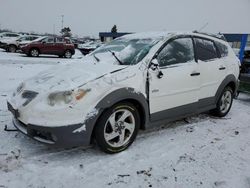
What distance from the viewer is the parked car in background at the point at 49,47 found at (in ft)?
63.5

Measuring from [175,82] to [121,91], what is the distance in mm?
1048

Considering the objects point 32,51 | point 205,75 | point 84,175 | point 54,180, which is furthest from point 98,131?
point 32,51

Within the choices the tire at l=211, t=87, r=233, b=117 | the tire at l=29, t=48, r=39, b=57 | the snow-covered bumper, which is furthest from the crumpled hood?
the tire at l=29, t=48, r=39, b=57

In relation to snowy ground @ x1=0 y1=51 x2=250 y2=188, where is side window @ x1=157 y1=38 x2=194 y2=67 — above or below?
above

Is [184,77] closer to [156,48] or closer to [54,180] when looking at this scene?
[156,48]

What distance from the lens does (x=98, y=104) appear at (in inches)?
127

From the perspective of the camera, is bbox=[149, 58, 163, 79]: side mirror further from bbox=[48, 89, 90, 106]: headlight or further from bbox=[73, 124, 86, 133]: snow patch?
bbox=[73, 124, 86, 133]: snow patch

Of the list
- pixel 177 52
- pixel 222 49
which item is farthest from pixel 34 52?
pixel 177 52

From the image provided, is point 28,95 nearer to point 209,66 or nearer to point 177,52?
point 177,52

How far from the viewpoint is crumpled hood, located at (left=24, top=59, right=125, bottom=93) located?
3304mm

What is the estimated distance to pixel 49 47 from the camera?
20016 millimetres

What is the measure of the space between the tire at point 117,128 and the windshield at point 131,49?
27.4 inches

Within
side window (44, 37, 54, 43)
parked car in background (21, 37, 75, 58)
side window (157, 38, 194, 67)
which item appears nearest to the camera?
side window (157, 38, 194, 67)

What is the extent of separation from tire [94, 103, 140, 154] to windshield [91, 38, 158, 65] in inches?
27.4
